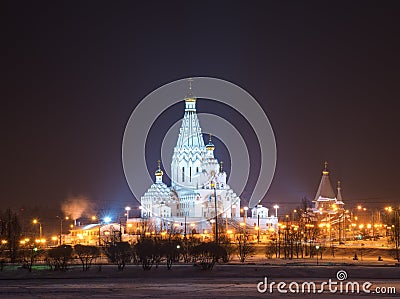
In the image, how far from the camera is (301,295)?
3111 centimetres

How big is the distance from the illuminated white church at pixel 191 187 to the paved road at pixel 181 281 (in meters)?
70.5

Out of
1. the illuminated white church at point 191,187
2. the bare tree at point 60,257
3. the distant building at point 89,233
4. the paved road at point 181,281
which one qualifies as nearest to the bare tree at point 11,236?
the bare tree at point 60,257

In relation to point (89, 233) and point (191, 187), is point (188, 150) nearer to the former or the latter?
point (191, 187)

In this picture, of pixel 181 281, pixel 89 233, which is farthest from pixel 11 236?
pixel 89 233

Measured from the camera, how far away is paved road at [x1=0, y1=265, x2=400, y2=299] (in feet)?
105

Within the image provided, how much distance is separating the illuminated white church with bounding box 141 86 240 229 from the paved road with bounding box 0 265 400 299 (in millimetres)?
70501

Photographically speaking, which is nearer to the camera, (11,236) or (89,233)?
(11,236)

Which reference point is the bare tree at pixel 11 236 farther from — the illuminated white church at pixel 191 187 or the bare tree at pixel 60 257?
the illuminated white church at pixel 191 187

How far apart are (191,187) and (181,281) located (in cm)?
8591

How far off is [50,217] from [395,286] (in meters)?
94.4

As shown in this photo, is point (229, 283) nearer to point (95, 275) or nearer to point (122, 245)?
point (95, 275)

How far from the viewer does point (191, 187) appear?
124938 millimetres

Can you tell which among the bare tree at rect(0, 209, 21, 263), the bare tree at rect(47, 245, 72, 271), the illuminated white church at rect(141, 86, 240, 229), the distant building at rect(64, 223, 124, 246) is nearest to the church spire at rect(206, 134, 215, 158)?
the illuminated white church at rect(141, 86, 240, 229)

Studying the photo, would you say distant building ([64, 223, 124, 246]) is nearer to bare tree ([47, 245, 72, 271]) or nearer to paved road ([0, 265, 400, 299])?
bare tree ([47, 245, 72, 271])
